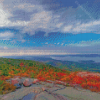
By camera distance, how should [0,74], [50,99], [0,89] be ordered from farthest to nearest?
[0,74] → [0,89] → [50,99]

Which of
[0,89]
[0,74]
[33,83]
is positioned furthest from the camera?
[0,74]

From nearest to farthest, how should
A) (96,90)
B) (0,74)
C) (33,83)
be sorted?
(96,90) < (33,83) < (0,74)

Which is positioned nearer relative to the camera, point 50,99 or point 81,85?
point 50,99

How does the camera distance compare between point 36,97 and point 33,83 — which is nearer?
point 36,97

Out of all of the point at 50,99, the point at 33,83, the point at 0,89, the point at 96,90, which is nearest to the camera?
the point at 50,99

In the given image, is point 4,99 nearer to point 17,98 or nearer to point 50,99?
point 17,98

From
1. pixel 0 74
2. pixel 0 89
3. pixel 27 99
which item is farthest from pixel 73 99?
pixel 0 74

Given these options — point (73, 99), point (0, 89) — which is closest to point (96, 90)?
point (73, 99)

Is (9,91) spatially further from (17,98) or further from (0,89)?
(17,98)
